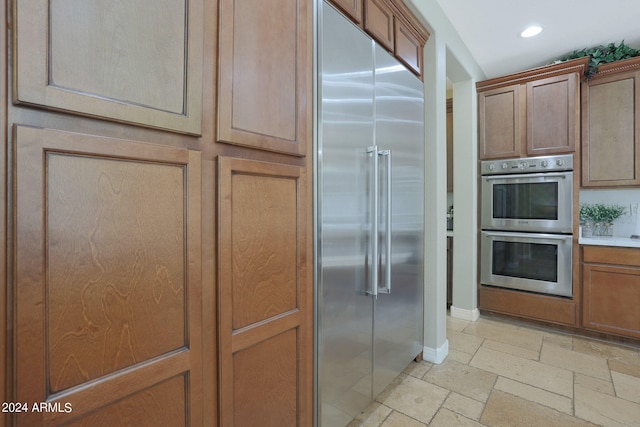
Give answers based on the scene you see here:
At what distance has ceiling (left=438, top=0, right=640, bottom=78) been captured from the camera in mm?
2449

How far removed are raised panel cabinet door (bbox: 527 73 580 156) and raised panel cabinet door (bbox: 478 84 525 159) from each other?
0.31 feet

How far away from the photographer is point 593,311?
2902 mm

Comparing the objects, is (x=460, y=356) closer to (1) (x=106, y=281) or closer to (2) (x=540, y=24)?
(1) (x=106, y=281)

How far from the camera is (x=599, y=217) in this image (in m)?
3.30

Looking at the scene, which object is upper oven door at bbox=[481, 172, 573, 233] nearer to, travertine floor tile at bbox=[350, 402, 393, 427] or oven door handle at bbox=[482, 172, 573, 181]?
oven door handle at bbox=[482, 172, 573, 181]

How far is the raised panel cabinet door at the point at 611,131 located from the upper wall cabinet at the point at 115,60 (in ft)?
12.2

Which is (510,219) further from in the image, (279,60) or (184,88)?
(184,88)

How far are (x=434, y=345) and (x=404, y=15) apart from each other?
95.2 inches

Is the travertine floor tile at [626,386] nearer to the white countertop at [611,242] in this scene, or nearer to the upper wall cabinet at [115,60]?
the white countertop at [611,242]

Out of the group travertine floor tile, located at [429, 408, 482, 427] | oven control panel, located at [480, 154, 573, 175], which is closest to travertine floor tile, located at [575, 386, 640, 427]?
travertine floor tile, located at [429, 408, 482, 427]

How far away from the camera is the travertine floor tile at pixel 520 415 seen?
1809mm

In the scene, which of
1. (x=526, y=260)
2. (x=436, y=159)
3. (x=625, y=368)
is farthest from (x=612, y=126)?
(x=625, y=368)

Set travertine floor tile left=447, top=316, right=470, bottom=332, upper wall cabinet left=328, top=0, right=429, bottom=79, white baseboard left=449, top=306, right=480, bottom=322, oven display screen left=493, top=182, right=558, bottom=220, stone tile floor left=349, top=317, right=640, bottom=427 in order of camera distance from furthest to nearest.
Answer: white baseboard left=449, top=306, right=480, bottom=322 → travertine floor tile left=447, top=316, right=470, bottom=332 → oven display screen left=493, top=182, right=558, bottom=220 → stone tile floor left=349, top=317, right=640, bottom=427 → upper wall cabinet left=328, top=0, right=429, bottom=79

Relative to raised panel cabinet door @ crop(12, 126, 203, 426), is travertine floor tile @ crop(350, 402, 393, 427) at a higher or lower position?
lower
